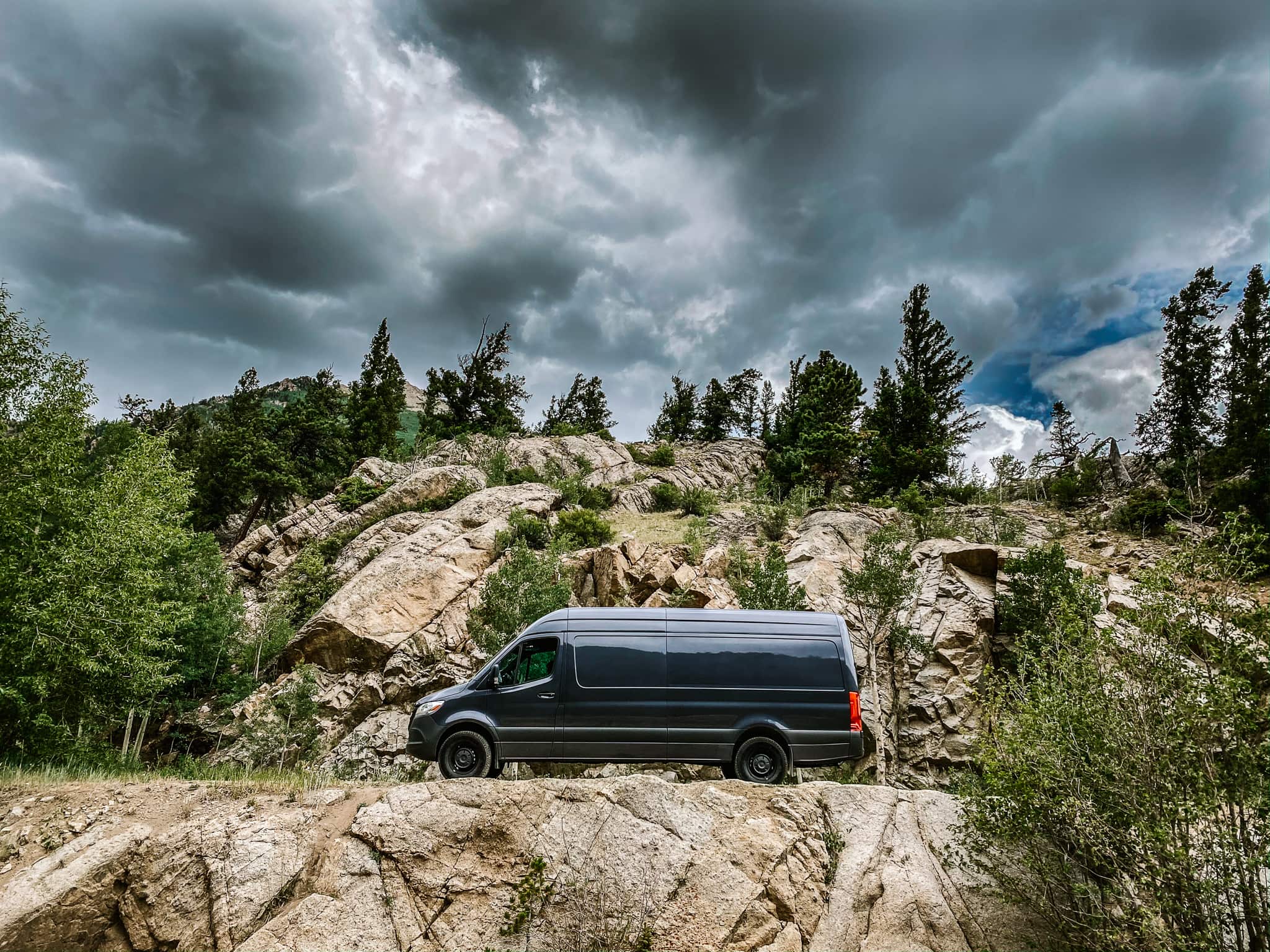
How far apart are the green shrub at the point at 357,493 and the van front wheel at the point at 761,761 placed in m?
32.2

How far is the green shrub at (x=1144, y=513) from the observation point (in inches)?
1125

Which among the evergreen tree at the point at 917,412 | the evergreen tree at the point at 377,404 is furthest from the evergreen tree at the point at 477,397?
the evergreen tree at the point at 917,412

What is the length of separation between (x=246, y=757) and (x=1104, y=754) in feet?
71.4

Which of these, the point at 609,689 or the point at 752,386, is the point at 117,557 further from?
the point at 752,386

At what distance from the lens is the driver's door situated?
33.2 feet

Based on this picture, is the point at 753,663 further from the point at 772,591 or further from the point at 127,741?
the point at 127,741

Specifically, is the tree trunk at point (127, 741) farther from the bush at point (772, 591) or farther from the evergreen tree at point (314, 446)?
the evergreen tree at point (314, 446)

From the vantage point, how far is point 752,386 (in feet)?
232

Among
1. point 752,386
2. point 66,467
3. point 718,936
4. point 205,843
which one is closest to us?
point 718,936

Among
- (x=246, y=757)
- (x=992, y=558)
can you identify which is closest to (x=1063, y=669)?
(x=992, y=558)

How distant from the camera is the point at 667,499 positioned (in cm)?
4025

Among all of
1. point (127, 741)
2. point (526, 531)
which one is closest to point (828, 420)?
point (526, 531)

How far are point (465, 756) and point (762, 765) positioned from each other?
5.36 meters

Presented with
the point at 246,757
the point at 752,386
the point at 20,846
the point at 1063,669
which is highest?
the point at 752,386
